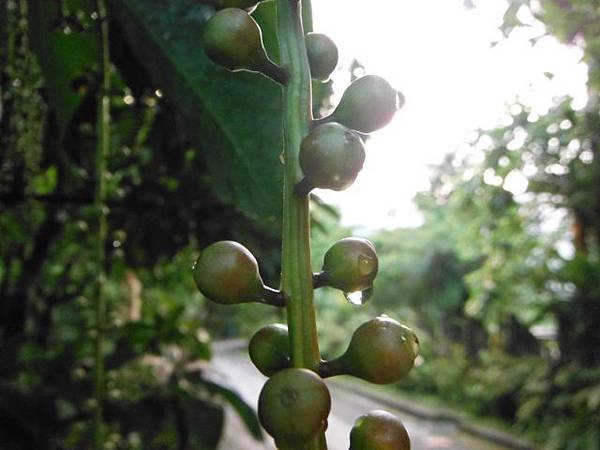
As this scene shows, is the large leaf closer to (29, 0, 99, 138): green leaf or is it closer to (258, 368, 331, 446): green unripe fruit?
(29, 0, 99, 138): green leaf

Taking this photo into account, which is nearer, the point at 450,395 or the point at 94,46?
the point at 94,46

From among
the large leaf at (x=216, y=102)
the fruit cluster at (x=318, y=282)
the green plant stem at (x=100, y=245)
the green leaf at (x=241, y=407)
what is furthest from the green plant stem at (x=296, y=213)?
the green leaf at (x=241, y=407)

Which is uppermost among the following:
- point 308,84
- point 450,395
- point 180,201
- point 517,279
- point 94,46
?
point 94,46

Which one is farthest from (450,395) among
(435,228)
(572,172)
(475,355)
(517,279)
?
(572,172)

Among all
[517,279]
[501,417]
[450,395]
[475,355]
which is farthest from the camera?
[475,355]

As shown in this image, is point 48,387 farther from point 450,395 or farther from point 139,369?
point 450,395

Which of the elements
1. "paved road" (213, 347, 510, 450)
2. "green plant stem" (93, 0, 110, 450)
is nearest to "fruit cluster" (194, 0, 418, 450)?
"green plant stem" (93, 0, 110, 450)

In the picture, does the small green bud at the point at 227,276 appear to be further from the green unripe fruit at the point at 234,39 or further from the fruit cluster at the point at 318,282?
the green unripe fruit at the point at 234,39
